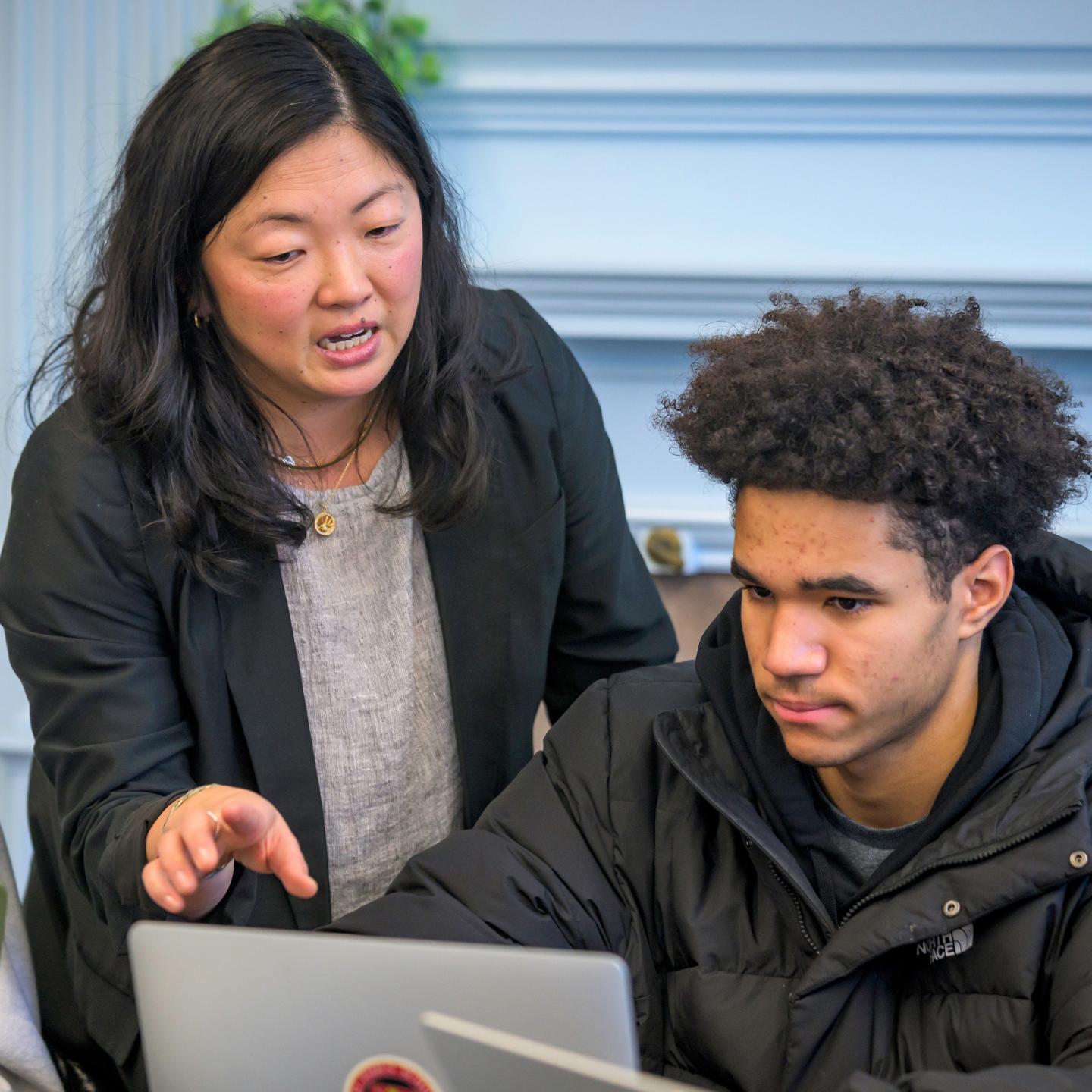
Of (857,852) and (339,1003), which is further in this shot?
(857,852)

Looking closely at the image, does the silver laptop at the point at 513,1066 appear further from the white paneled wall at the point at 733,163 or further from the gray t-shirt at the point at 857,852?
the white paneled wall at the point at 733,163

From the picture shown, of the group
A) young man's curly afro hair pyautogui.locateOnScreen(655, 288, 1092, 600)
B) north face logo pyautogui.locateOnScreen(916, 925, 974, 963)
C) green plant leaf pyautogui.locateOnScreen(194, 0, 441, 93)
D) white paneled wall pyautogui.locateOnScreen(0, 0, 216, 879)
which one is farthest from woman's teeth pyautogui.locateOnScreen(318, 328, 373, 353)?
white paneled wall pyautogui.locateOnScreen(0, 0, 216, 879)

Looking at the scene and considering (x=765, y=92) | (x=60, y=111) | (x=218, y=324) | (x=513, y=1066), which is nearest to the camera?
(x=513, y=1066)

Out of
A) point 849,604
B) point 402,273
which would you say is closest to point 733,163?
point 402,273

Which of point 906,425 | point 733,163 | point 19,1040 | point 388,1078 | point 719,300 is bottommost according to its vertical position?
point 19,1040

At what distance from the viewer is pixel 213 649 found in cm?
145

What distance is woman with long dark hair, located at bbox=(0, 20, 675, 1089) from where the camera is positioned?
4.41 ft

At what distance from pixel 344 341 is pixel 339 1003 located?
67 centimetres

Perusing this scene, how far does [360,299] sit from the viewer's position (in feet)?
4.41

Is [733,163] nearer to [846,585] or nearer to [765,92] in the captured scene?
[765,92]

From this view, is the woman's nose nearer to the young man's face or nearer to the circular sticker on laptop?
the young man's face

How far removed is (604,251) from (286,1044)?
152 cm

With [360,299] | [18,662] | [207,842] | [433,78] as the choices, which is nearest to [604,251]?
[433,78]

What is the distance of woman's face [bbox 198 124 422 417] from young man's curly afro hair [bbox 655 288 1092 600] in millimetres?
339
